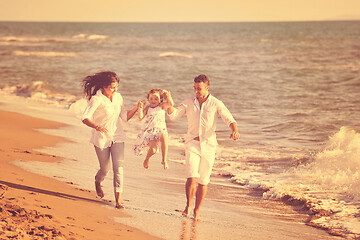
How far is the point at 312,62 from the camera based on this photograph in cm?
4116

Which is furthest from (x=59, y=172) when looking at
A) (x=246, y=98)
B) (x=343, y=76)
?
(x=343, y=76)

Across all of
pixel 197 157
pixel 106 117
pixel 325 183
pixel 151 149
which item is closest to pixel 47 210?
pixel 106 117

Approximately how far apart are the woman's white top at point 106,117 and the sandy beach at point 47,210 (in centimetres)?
77

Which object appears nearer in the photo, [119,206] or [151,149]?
[119,206]

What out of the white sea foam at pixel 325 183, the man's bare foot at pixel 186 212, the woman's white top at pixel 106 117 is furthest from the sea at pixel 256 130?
the woman's white top at pixel 106 117

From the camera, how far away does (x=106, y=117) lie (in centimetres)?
695

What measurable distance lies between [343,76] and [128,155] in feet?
73.5

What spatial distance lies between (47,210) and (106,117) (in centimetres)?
139

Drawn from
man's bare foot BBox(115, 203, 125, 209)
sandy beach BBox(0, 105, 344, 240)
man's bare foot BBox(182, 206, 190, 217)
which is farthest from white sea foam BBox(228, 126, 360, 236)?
man's bare foot BBox(115, 203, 125, 209)

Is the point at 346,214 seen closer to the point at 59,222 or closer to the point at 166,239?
the point at 166,239

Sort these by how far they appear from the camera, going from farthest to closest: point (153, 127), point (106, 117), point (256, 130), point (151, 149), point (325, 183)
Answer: point (256, 130), point (325, 183), point (151, 149), point (153, 127), point (106, 117)

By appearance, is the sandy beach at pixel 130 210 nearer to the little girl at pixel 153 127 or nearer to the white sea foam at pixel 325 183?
the white sea foam at pixel 325 183

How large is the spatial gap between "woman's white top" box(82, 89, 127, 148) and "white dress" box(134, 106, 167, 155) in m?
0.55

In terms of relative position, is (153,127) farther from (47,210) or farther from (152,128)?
(47,210)
